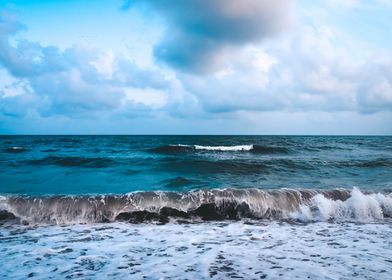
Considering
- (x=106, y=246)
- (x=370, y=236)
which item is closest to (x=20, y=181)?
(x=106, y=246)

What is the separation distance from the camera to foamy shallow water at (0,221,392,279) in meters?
4.23

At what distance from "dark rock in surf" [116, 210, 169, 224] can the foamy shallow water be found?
0.53 meters

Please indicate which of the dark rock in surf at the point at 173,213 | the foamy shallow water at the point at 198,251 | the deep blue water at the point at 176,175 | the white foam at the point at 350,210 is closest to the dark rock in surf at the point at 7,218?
the foamy shallow water at the point at 198,251

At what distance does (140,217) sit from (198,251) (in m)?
3.32

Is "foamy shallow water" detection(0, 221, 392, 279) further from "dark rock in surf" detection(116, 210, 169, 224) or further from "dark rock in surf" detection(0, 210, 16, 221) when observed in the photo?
"dark rock in surf" detection(0, 210, 16, 221)

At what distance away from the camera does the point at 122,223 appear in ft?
24.8

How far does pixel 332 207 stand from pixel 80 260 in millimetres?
6974

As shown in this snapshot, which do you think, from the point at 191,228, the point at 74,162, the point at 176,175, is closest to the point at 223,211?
the point at 191,228

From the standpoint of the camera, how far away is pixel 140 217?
814 centimetres

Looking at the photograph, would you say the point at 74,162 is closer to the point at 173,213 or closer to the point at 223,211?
the point at 173,213

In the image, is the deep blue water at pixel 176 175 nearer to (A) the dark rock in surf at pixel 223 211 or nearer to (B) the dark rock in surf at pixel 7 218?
(B) the dark rock in surf at pixel 7 218

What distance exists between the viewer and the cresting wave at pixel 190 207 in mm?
8016

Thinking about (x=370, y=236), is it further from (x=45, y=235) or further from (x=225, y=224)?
(x=45, y=235)

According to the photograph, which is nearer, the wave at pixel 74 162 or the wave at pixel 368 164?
the wave at pixel 74 162
